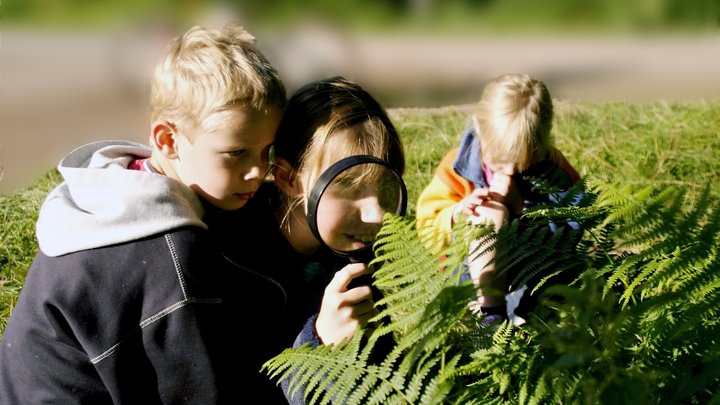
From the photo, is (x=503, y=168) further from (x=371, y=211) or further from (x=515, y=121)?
(x=371, y=211)

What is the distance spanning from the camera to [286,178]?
211cm

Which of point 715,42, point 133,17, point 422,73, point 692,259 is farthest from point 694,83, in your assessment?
point 692,259

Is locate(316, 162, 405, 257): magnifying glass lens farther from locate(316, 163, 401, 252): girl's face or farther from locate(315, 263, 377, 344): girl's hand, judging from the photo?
locate(315, 263, 377, 344): girl's hand

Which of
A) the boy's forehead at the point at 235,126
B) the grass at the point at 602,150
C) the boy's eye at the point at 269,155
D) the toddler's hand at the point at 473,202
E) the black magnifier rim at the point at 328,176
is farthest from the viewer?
the grass at the point at 602,150

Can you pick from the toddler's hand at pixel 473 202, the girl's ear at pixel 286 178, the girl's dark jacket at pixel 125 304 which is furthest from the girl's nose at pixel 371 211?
the toddler's hand at pixel 473 202

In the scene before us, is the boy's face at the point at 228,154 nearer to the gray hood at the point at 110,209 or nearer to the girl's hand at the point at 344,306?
the gray hood at the point at 110,209

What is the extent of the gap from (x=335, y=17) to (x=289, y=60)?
2.19 metres

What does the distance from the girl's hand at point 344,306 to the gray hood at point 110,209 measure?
425 mm

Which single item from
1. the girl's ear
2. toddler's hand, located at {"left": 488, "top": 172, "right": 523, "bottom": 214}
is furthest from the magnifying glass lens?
toddler's hand, located at {"left": 488, "top": 172, "right": 523, "bottom": 214}

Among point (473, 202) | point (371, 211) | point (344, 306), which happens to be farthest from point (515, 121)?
point (344, 306)

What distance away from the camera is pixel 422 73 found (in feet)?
23.9

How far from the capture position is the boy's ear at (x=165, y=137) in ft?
6.61

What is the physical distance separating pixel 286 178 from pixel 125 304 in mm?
607

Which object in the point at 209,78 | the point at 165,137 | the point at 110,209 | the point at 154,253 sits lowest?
the point at 154,253
